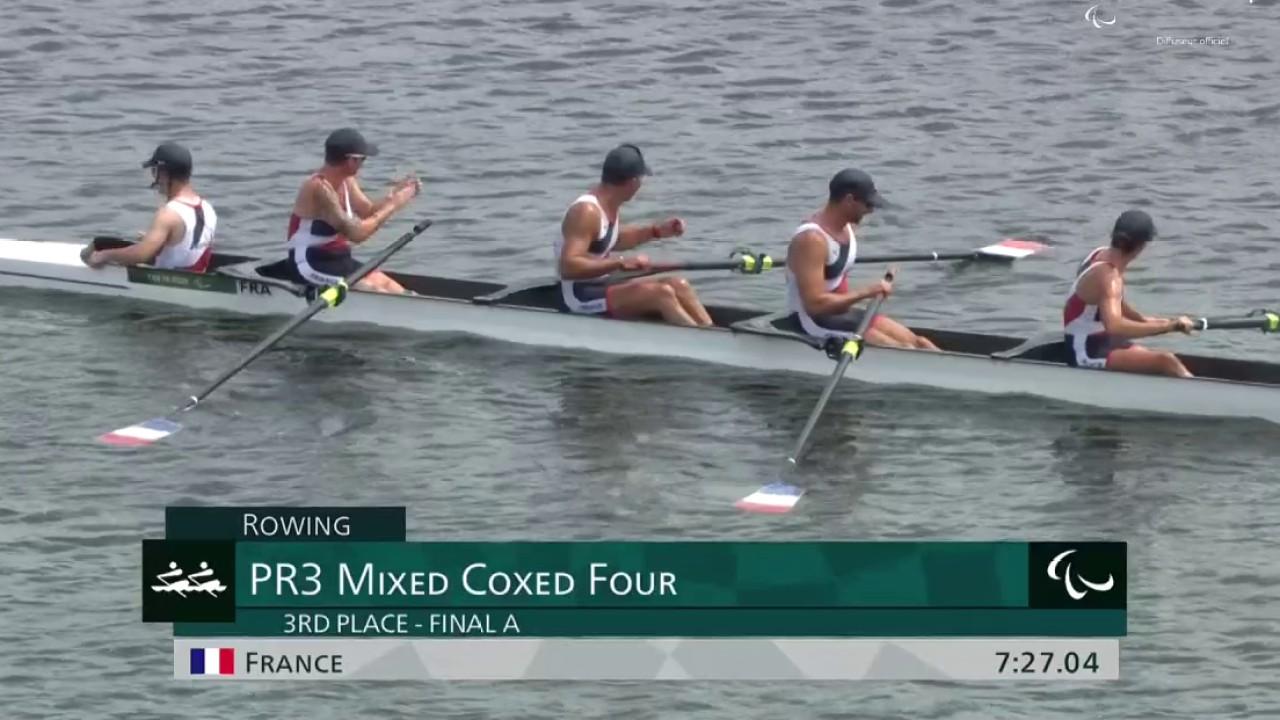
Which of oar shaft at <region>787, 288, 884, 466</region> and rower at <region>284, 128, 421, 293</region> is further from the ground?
rower at <region>284, 128, 421, 293</region>

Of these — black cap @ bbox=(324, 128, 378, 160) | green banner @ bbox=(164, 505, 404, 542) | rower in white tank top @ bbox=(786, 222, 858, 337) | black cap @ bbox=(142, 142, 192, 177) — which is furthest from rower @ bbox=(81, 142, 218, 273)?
rower in white tank top @ bbox=(786, 222, 858, 337)

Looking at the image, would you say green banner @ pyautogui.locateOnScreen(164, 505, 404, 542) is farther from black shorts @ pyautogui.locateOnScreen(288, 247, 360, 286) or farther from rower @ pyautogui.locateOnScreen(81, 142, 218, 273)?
rower @ pyautogui.locateOnScreen(81, 142, 218, 273)

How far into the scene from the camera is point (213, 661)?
64.1 feet

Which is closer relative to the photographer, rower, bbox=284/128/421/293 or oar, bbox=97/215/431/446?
oar, bbox=97/215/431/446

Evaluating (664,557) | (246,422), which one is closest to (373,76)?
(246,422)

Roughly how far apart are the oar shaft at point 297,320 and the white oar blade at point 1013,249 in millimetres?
6331

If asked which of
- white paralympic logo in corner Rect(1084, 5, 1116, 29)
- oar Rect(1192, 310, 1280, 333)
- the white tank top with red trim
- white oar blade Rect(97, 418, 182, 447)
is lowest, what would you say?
white oar blade Rect(97, 418, 182, 447)

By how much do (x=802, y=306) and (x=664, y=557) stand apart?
17.6 feet

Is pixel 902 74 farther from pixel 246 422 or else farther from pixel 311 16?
pixel 246 422

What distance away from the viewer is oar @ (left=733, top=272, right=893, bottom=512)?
896 inches

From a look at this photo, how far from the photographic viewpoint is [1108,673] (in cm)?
1970

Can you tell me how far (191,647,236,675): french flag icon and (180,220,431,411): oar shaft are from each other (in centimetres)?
578
